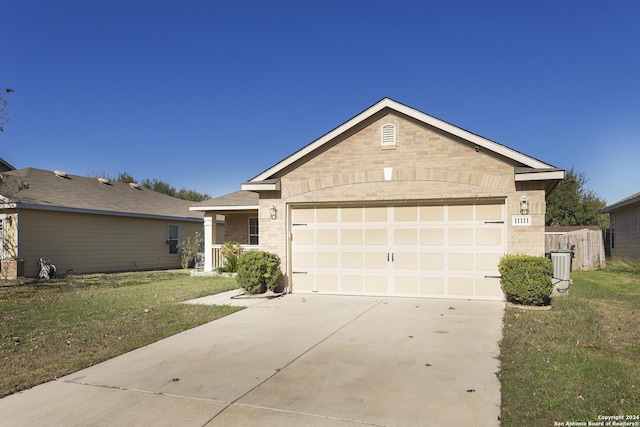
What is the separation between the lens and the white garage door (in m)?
10.4

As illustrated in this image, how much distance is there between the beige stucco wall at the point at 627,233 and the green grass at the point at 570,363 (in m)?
11.4

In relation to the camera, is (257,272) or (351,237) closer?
(257,272)

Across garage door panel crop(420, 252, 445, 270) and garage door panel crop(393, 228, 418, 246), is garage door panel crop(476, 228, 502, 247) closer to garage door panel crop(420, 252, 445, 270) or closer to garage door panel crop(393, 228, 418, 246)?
garage door panel crop(420, 252, 445, 270)

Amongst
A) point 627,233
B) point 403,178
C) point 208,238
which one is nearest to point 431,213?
point 403,178

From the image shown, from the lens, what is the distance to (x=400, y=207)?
1107 cm

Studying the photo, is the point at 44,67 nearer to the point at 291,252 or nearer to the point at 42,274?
the point at 42,274

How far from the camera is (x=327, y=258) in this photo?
1167 centimetres

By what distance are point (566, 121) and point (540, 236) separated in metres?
10.3

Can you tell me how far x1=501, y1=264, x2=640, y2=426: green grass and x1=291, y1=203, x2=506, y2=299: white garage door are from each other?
1.66m

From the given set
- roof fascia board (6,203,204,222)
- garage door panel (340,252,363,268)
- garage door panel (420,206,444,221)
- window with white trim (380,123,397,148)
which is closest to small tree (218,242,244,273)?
roof fascia board (6,203,204,222)

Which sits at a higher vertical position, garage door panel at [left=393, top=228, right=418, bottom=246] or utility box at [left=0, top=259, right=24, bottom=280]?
garage door panel at [left=393, top=228, right=418, bottom=246]

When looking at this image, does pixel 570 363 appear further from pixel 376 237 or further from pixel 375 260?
pixel 376 237

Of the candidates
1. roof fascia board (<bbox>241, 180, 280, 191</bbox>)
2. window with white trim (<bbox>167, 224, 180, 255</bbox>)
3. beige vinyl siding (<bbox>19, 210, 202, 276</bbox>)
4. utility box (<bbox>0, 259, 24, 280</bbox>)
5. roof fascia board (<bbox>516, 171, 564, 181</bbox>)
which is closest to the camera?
roof fascia board (<bbox>516, 171, 564, 181</bbox>)

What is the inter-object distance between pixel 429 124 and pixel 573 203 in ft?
107
